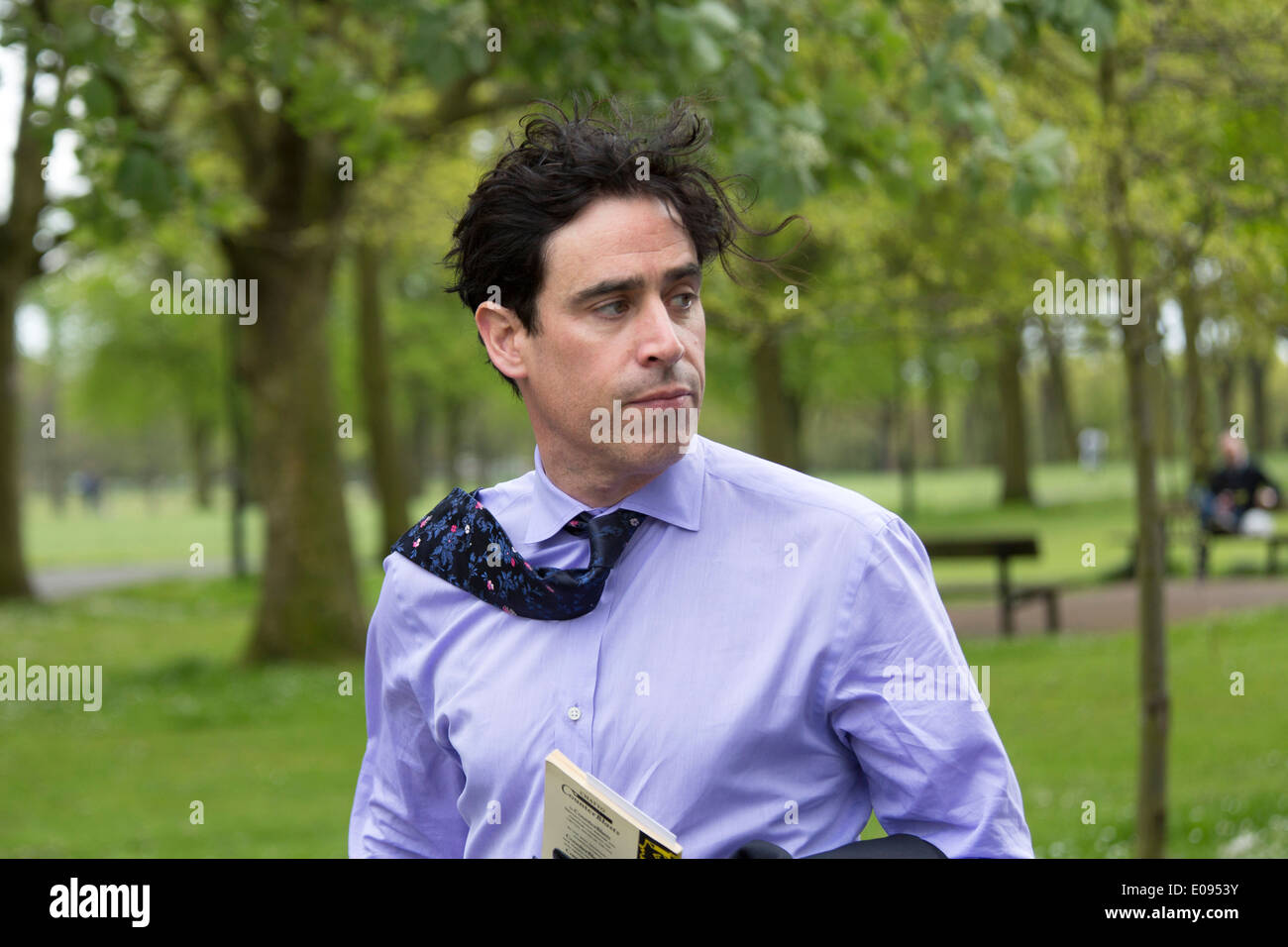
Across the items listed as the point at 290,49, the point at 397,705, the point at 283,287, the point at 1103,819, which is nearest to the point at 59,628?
the point at 283,287

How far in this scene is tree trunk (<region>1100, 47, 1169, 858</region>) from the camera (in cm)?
629

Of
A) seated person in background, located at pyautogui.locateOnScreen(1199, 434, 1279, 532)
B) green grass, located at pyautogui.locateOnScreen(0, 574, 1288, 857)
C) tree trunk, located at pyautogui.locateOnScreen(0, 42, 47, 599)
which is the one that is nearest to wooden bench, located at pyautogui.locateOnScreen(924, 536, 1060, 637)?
green grass, located at pyautogui.locateOnScreen(0, 574, 1288, 857)

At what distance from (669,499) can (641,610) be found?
0.60 feet

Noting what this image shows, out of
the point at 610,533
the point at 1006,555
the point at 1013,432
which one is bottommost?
the point at 1006,555

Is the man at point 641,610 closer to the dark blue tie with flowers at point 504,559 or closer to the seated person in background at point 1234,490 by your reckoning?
the dark blue tie with flowers at point 504,559

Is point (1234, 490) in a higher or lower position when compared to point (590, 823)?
higher

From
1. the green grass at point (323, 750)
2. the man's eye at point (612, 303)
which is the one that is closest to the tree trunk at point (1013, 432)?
the green grass at point (323, 750)

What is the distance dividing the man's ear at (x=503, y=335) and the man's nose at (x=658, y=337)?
265 millimetres

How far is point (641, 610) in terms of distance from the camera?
7.39 ft

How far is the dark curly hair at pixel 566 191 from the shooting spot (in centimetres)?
230

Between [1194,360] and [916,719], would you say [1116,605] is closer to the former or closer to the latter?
[1194,360]

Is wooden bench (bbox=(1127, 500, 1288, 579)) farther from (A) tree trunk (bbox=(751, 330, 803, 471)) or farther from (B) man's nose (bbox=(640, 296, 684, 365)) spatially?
(B) man's nose (bbox=(640, 296, 684, 365))

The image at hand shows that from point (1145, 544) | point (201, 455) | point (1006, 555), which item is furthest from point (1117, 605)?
point (201, 455)

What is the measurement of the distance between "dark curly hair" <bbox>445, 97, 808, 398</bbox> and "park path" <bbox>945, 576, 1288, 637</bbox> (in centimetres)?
1274
